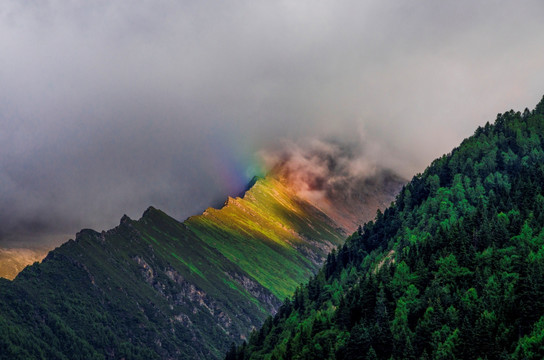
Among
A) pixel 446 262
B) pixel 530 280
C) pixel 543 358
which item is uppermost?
pixel 446 262

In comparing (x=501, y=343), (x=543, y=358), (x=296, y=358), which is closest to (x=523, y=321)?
(x=501, y=343)

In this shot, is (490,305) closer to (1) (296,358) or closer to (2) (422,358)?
(2) (422,358)

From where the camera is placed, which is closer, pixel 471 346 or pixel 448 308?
pixel 471 346

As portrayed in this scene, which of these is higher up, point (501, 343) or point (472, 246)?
point (472, 246)

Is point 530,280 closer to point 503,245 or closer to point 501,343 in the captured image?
point 501,343

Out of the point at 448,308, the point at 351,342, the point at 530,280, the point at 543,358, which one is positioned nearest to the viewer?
the point at 543,358

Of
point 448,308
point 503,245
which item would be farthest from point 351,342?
point 503,245

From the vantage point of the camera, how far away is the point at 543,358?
13138 cm

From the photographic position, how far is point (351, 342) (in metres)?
178

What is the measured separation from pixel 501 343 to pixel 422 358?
1776 cm

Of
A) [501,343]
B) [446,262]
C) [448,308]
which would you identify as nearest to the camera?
[501,343]

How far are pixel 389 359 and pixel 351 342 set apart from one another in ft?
54.3

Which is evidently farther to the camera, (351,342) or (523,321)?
(351,342)

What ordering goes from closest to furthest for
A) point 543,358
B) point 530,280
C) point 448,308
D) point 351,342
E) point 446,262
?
point 543,358
point 530,280
point 448,308
point 351,342
point 446,262
